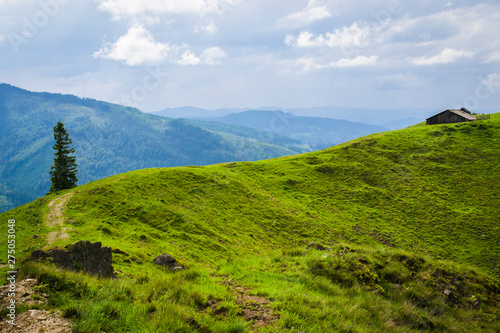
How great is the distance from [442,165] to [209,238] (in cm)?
5096

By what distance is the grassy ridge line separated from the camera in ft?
79.2

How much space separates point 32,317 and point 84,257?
754 cm

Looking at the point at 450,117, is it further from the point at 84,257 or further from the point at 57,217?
the point at 84,257

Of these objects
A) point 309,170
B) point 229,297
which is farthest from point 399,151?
point 229,297

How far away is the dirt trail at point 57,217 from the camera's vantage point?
65.1 feet

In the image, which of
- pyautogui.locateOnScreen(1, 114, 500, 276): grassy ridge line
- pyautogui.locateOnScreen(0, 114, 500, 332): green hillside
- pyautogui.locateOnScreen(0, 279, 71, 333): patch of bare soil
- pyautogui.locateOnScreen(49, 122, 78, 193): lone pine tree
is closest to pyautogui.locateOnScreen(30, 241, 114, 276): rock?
pyautogui.locateOnScreen(0, 114, 500, 332): green hillside

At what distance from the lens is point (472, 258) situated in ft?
108

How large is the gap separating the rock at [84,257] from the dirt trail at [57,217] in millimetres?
7537

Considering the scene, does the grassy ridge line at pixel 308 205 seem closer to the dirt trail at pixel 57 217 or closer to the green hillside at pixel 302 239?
the green hillside at pixel 302 239

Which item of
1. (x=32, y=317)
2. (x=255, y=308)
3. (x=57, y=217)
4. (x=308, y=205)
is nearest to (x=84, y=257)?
(x=32, y=317)

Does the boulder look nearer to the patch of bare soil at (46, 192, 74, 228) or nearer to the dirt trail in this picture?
the dirt trail

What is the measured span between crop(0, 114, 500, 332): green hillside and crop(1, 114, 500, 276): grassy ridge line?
8.8 inches

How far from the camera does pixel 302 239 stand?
3150 centimetres

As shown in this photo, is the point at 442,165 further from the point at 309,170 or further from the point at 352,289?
the point at 352,289
